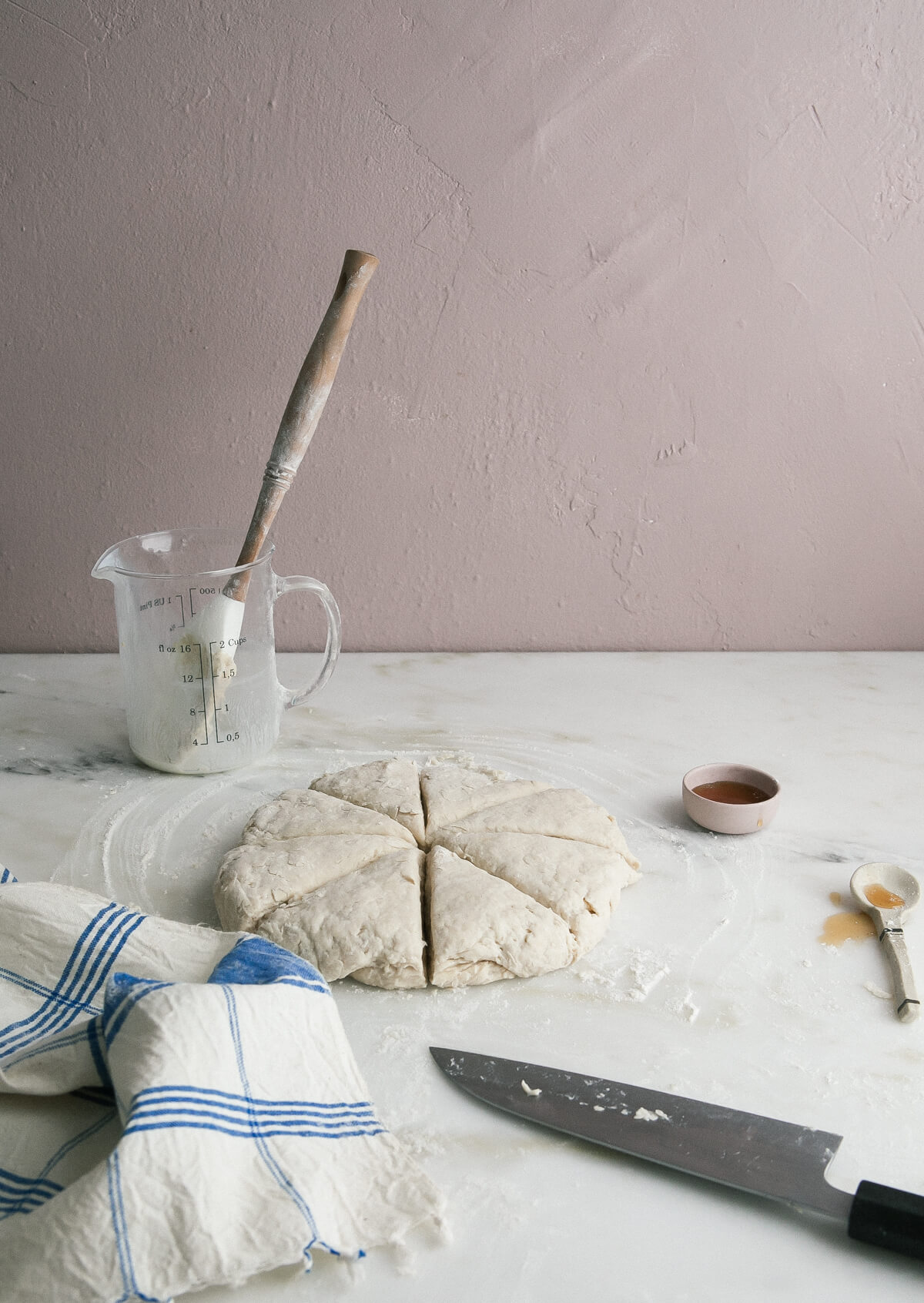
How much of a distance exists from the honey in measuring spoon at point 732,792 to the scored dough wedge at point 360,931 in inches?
17.4

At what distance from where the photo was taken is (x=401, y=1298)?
706 millimetres

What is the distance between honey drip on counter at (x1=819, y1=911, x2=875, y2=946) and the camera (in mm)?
1084

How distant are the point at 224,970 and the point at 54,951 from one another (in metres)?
0.17

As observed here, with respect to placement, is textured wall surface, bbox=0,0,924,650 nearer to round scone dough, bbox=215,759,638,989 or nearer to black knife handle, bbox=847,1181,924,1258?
round scone dough, bbox=215,759,638,989

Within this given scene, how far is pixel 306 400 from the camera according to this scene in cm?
137

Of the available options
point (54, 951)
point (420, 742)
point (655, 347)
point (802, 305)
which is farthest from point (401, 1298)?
point (802, 305)

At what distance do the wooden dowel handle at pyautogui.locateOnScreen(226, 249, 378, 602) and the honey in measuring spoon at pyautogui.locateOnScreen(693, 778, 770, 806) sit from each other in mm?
666

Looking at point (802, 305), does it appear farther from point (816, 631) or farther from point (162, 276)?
point (162, 276)

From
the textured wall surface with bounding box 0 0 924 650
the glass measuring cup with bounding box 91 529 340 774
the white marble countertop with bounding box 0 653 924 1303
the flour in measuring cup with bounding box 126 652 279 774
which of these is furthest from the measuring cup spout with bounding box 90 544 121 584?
the textured wall surface with bounding box 0 0 924 650

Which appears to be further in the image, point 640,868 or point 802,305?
point 802,305

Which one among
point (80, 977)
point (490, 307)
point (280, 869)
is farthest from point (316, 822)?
point (490, 307)

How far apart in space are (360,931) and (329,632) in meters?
0.56

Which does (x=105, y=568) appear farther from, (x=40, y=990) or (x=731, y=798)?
(x=731, y=798)

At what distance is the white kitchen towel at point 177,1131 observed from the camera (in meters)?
0.67
